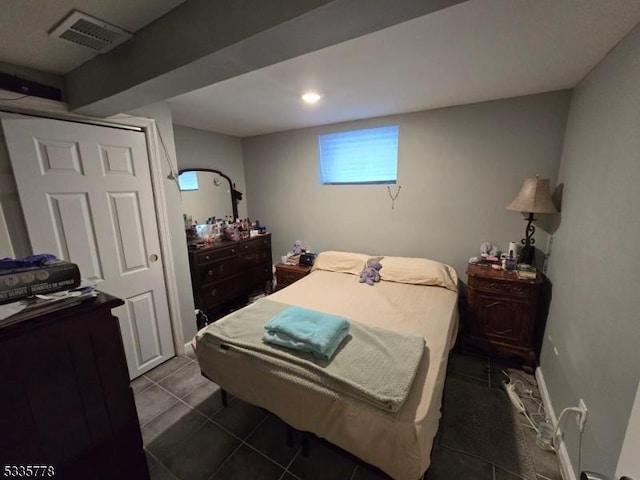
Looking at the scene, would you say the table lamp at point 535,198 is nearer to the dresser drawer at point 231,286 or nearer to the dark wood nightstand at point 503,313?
the dark wood nightstand at point 503,313

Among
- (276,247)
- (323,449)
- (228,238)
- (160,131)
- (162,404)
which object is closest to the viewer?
(323,449)

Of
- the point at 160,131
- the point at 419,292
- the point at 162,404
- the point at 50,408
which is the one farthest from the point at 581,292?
the point at 160,131

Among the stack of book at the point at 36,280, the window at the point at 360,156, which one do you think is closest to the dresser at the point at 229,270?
the window at the point at 360,156

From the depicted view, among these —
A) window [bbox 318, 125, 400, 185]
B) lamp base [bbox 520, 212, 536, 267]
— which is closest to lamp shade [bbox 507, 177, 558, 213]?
lamp base [bbox 520, 212, 536, 267]

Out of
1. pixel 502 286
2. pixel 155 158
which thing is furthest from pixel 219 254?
pixel 502 286

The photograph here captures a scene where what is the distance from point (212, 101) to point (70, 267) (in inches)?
67.2

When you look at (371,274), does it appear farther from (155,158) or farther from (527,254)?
(155,158)

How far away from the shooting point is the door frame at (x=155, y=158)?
5.07 feet

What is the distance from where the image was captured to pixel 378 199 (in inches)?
119

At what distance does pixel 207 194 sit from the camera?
10.7 ft

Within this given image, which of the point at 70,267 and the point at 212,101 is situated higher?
the point at 212,101

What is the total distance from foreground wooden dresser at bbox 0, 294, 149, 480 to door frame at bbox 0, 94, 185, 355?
1.27 m

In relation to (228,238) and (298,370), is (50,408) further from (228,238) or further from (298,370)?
(228,238)

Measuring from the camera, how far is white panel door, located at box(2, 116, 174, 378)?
159cm
